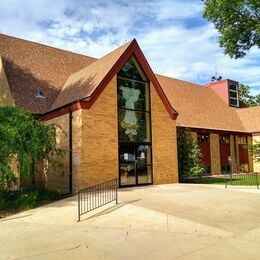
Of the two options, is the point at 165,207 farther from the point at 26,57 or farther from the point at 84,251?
the point at 26,57

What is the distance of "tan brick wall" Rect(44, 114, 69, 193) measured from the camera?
55.7 ft

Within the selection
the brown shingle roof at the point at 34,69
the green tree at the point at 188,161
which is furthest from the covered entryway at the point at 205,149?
the brown shingle roof at the point at 34,69

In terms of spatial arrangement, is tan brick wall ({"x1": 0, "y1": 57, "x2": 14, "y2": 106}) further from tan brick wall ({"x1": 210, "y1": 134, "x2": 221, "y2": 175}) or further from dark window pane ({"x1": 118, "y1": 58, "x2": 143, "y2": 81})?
tan brick wall ({"x1": 210, "y1": 134, "x2": 221, "y2": 175})

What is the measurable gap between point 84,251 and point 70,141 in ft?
33.2

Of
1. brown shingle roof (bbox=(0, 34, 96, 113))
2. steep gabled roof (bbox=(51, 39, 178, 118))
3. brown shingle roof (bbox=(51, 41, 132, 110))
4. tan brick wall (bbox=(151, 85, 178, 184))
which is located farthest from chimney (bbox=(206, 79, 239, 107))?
brown shingle roof (bbox=(51, 41, 132, 110))

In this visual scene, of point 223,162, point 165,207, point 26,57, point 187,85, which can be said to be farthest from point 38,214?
point 187,85

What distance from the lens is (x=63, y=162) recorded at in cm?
1728

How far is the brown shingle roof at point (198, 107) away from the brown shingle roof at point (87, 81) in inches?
362

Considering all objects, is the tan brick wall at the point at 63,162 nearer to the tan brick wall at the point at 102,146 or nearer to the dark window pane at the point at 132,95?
the tan brick wall at the point at 102,146

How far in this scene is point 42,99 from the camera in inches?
808

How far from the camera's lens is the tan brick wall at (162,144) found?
19.2 meters

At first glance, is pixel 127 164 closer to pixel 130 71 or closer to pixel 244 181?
pixel 130 71

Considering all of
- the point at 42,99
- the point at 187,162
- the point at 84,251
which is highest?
the point at 42,99

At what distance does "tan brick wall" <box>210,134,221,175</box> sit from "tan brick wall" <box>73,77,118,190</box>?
14375mm
